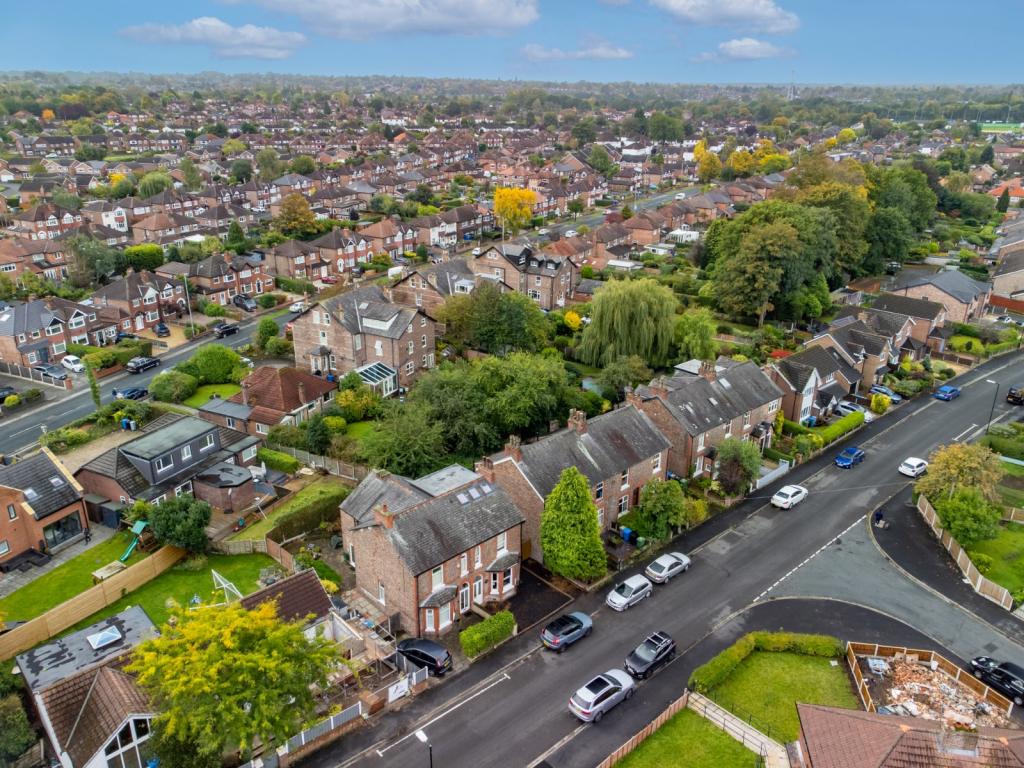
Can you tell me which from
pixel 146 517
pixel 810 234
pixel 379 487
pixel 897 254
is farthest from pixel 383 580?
pixel 897 254

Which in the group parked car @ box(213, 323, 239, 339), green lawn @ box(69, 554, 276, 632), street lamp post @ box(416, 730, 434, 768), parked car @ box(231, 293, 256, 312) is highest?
parked car @ box(231, 293, 256, 312)

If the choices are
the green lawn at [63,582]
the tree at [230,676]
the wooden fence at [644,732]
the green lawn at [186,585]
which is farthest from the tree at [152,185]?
the wooden fence at [644,732]

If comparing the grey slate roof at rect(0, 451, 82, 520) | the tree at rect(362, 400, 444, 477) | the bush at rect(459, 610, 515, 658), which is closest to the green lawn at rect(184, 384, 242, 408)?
the grey slate roof at rect(0, 451, 82, 520)

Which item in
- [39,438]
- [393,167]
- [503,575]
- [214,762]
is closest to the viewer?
[214,762]

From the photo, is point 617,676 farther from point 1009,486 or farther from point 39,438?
point 39,438

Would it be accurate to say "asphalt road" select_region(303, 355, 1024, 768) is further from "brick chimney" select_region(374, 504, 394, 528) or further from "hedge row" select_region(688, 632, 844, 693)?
"brick chimney" select_region(374, 504, 394, 528)

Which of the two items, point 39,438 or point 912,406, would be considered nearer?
point 39,438

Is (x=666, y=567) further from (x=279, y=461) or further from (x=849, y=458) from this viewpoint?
(x=279, y=461)
